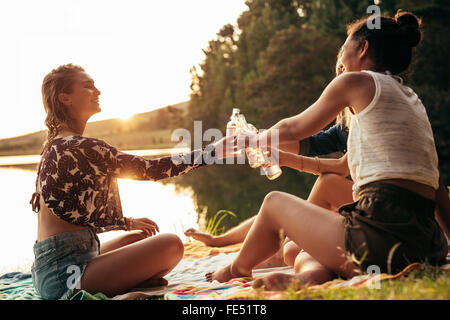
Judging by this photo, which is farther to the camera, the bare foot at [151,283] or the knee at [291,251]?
the knee at [291,251]

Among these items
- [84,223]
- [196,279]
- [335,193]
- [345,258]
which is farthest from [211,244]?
[345,258]

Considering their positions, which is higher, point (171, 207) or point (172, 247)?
point (172, 247)

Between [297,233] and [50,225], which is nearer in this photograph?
[297,233]

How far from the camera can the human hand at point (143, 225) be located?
2.86 metres

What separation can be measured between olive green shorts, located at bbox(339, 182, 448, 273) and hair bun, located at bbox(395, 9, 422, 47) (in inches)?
31.0

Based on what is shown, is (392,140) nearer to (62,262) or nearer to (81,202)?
A: (81,202)

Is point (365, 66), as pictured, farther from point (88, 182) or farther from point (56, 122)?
point (56, 122)

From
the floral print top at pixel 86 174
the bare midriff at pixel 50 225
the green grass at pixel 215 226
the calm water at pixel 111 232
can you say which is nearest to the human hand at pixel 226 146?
the floral print top at pixel 86 174

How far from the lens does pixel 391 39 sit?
85.1 inches

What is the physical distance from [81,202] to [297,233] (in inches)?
47.1

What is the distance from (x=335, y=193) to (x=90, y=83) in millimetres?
1783

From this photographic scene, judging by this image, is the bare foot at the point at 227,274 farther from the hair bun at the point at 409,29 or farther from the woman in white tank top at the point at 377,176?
the hair bun at the point at 409,29

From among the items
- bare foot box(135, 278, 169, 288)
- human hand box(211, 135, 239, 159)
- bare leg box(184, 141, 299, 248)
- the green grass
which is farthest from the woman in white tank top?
the green grass

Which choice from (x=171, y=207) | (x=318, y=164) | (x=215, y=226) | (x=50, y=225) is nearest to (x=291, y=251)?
(x=318, y=164)
